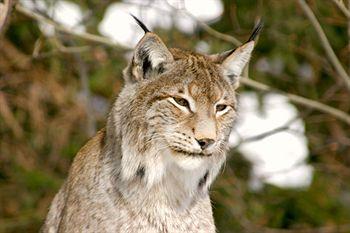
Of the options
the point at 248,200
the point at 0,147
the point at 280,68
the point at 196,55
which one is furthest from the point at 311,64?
the point at 196,55

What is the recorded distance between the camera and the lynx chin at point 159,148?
679cm

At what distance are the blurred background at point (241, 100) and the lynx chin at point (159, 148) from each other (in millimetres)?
3956

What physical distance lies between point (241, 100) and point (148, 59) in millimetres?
4856

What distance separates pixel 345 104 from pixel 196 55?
526cm

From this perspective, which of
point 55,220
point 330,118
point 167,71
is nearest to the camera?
point 167,71

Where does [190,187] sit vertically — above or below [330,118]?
above

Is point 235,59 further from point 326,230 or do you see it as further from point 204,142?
Answer: point 326,230

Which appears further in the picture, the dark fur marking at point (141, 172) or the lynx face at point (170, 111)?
the dark fur marking at point (141, 172)

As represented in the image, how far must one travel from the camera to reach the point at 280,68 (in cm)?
1289

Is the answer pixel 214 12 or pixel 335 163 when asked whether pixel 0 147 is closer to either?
pixel 214 12

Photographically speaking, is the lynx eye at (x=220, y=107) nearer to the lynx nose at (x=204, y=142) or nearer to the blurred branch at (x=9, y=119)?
the lynx nose at (x=204, y=142)

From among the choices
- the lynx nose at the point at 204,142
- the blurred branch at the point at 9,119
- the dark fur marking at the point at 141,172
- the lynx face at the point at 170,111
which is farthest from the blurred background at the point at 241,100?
the lynx nose at the point at 204,142

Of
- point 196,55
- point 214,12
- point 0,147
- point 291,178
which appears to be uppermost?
point 196,55

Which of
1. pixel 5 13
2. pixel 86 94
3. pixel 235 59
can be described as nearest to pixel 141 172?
pixel 235 59
